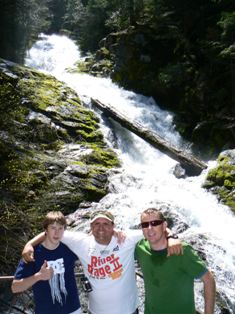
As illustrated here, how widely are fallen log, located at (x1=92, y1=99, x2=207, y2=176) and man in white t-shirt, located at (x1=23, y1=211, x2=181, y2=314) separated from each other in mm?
10506

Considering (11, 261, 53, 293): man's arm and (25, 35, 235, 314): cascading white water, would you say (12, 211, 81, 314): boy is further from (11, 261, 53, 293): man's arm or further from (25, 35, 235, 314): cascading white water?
(25, 35, 235, 314): cascading white water

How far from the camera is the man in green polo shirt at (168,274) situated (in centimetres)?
324

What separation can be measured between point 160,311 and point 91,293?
2.20 ft

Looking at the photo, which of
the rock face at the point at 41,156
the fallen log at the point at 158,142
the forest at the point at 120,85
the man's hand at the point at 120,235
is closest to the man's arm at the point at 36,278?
the man's hand at the point at 120,235

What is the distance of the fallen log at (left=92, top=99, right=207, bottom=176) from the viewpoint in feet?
45.7

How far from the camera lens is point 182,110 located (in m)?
18.8

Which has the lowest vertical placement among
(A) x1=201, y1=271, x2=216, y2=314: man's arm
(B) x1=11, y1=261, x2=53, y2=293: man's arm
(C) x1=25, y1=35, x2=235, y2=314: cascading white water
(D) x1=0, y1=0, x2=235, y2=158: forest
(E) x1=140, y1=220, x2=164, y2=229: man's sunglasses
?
(A) x1=201, y1=271, x2=216, y2=314: man's arm

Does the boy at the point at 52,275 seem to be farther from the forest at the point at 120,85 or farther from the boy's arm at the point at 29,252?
the forest at the point at 120,85

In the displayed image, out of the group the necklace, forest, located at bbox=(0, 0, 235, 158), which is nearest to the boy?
the necklace

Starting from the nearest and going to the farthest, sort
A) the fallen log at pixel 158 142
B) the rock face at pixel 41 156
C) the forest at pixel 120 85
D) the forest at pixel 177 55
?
the rock face at pixel 41 156, the forest at pixel 120 85, the fallen log at pixel 158 142, the forest at pixel 177 55

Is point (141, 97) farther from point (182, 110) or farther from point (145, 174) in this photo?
point (145, 174)

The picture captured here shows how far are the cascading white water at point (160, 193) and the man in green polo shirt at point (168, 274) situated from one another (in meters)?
4.10

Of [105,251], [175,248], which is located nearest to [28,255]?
[105,251]

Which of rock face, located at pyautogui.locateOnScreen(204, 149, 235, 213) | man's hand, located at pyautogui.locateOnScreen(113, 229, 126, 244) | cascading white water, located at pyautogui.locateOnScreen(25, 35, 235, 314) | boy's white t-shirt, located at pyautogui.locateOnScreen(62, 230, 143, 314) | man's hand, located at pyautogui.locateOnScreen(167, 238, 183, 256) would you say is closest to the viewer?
man's hand, located at pyautogui.locateOnScreen(167, 238, 183, 256)
